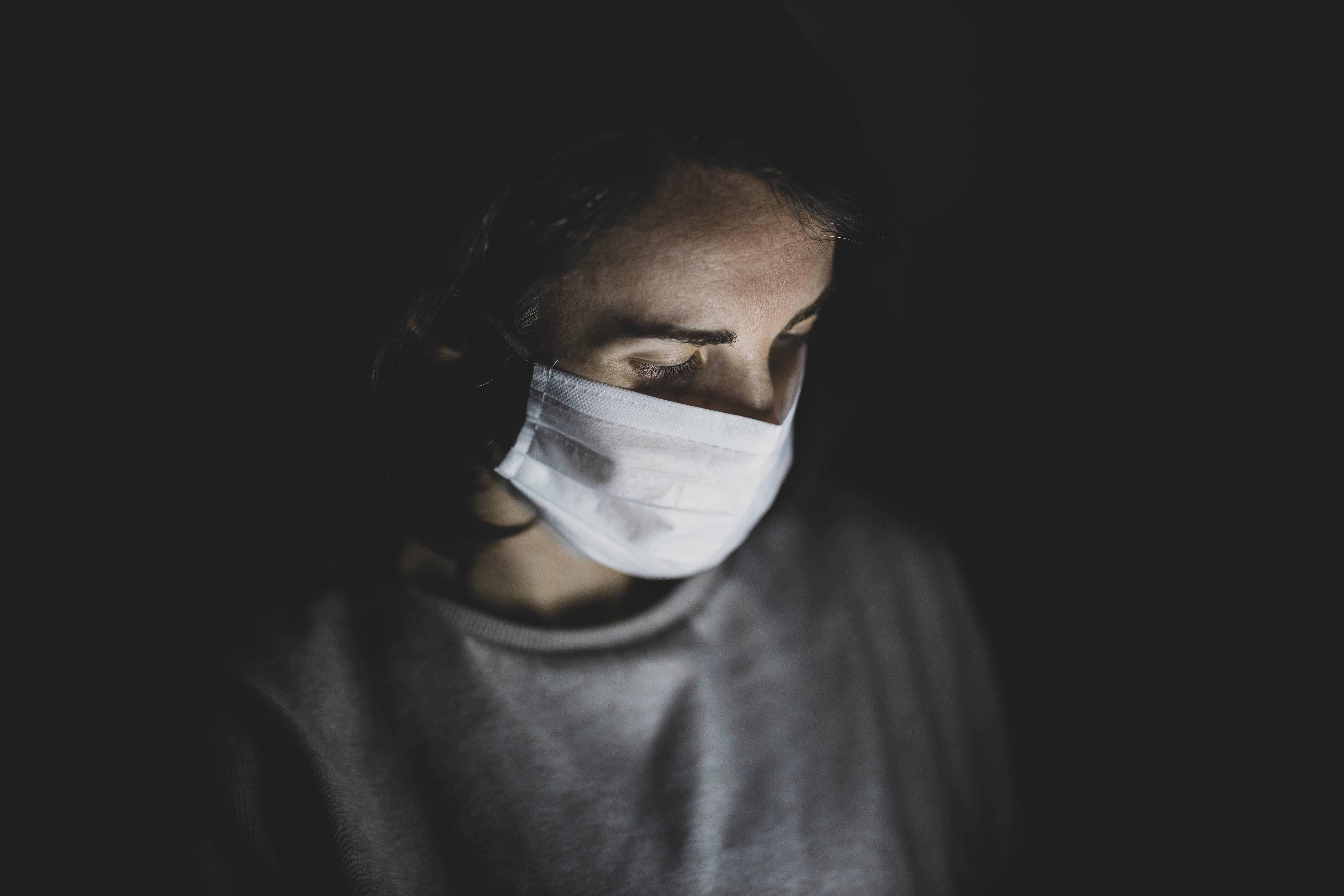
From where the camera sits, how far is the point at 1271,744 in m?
1.18

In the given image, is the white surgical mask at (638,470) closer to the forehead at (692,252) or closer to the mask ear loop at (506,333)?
the mask ear loop at (506,333)

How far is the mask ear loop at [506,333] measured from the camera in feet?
2.71

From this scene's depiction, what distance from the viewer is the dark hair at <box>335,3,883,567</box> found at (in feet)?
2.38

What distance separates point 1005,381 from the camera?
140 centimetres

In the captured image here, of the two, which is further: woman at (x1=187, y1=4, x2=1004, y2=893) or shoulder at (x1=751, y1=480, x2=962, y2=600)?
shoulder at (x1=751, y1=480, x2=962, y2=600)

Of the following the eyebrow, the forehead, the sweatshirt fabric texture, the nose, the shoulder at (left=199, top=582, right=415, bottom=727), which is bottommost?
the sweatshirt fabric texture

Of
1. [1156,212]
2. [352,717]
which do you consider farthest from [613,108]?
[1156,212]

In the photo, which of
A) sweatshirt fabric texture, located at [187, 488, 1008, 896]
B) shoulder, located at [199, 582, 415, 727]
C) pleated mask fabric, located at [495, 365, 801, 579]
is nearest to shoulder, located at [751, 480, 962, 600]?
sweatshirt fabric texture, located at [187, 488, 1008, 896]

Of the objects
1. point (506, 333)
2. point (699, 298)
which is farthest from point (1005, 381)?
point (506, 333)

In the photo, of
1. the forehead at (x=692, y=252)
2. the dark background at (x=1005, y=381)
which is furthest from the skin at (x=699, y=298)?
the dark background at (x=1005, y=381)

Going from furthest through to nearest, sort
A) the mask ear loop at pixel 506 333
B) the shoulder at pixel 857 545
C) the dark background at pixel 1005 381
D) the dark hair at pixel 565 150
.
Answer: the shoulder at pixel 857 545 < the dark background at pixel 1005 381 < the mask ear loop at pixel 506 333 < the dark hair at pixel 565 150

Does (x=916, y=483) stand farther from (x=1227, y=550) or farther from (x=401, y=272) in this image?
(x=401, y=272)

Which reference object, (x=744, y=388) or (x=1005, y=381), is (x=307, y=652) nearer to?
(x=744, y=388)

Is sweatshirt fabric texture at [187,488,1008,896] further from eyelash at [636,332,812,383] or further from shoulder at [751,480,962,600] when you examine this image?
eyelash at [636,332,812,383]
